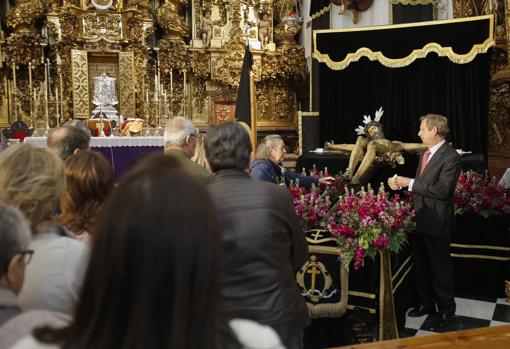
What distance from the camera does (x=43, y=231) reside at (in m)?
1.96

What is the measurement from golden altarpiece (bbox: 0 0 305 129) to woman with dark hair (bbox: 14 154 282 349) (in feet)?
29.1

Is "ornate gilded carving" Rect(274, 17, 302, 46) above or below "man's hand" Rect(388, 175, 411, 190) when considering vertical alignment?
above

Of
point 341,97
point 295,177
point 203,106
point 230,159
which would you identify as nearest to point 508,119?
point 341,97

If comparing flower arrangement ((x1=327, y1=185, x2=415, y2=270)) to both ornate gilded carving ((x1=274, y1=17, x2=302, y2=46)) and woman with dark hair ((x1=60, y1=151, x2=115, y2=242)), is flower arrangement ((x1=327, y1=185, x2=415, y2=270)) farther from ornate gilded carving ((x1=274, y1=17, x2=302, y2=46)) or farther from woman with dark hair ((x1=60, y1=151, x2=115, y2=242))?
ornate gilded carving ((x1=274, y1=17, x2=302, y2=46))

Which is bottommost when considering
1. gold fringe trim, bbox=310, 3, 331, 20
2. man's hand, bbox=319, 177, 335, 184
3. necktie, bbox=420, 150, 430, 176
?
man's hand, bbox=319, 177, 335, 184

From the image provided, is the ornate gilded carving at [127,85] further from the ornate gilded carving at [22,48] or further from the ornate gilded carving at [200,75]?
the ornate gilded carving at [22,48]

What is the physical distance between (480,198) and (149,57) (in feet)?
23.4

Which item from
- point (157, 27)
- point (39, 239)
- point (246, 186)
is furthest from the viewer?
point (157, 27)

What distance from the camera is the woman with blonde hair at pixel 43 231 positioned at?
1.80 metres

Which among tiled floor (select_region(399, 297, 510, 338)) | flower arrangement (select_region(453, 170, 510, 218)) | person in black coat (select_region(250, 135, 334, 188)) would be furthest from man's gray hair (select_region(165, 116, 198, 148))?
flower arrangement (select_region(453, 170, 510, 218))

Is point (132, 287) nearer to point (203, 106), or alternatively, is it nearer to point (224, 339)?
point (224, 339)

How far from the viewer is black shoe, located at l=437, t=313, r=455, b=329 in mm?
4637

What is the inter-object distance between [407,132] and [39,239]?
7.85 meters

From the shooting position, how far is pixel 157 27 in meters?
10.9
